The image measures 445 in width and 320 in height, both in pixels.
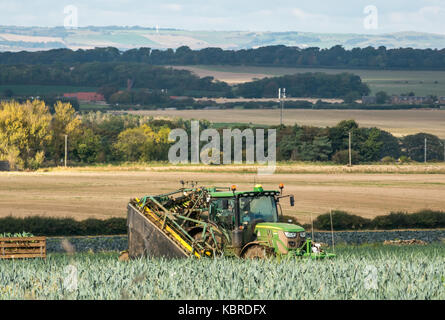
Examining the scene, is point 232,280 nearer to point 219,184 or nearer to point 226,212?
point 226,212

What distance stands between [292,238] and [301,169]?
6986 cm

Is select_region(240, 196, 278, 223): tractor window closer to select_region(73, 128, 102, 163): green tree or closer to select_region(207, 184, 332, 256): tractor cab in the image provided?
select_region(207, 184, 332, 256): tractor cab

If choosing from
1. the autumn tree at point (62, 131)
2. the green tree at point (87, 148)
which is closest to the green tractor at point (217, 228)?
the autumn tree at point (62, 131)

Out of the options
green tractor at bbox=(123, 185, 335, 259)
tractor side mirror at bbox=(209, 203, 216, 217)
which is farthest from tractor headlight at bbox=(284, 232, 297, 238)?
tractor side mirror at bbox=(209, 203, 216, 217)

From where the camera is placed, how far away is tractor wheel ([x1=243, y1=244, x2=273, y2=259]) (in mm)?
18531

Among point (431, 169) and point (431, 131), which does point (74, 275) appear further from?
point (431, 131)

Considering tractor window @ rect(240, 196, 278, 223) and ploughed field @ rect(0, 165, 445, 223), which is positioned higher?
tractor window @ rect(240, 196, 278, 223)

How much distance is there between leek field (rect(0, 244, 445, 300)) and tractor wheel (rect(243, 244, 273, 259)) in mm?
750

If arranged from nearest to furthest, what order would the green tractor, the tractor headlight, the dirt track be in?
the tractor headlight, the green tractor, the dirt track

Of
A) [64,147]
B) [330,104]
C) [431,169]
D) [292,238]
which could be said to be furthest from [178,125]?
[292,238]

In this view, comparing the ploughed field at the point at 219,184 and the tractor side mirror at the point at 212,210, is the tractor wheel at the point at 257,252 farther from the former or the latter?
the ploughed field at the point at 219,184

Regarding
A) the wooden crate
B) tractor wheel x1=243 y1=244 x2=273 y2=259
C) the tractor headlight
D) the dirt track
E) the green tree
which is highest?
the tractor headlight

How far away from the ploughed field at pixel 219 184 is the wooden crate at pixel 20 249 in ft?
90.4

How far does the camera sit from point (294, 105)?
186 metres
